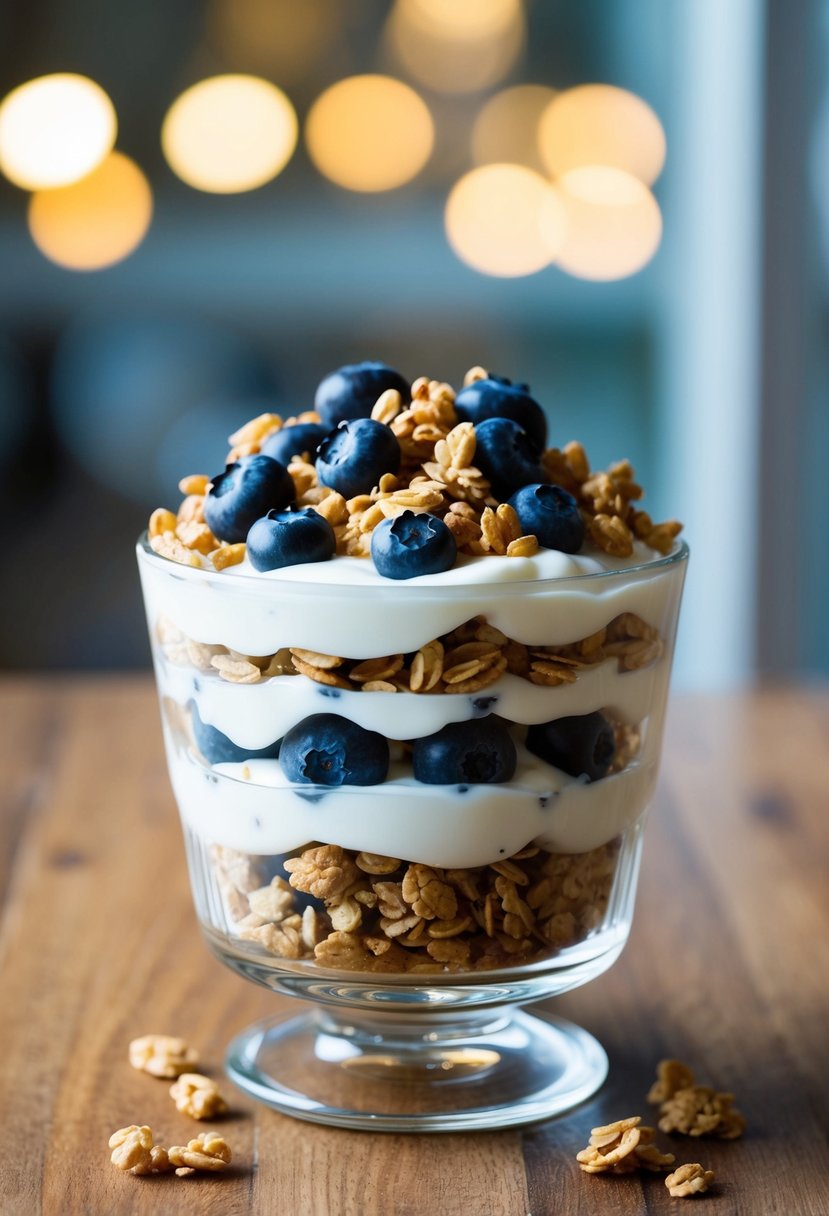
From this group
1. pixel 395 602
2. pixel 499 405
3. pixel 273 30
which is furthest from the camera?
pixel 273 30

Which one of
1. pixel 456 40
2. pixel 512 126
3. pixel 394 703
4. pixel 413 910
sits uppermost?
pixel 456 40

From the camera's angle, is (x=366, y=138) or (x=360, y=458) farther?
(x=366, y=138)

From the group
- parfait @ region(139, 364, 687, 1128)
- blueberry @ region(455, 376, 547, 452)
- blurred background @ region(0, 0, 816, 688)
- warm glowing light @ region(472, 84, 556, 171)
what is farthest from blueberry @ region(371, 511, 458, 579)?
warm glowing light @ region(472, 84, 556, 171)

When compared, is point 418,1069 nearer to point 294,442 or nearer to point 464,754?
point 464,754

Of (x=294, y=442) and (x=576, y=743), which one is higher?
(x=294, y=442)

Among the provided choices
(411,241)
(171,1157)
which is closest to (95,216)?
(411,241)

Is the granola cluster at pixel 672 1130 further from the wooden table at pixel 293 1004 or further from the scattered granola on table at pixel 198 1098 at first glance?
the scattered granola on table at pixel 198 1098

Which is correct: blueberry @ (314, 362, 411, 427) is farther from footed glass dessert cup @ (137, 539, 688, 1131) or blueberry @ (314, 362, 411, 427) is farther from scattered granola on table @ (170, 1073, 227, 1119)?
scattered granola on table @ (170, 1073, 227, 1119)

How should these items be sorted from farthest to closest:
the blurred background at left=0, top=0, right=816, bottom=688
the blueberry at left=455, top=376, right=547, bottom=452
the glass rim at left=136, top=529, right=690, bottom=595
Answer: the blurred background at left=0, top=0, right=816, bottom=688 → the blueberry at left=455, top=376, right=547, bottom=452 → the glass rim at left=136, top=529, right=690, bottom=595
